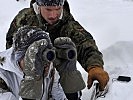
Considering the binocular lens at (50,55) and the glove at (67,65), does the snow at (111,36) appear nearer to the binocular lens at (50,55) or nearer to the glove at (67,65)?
the glove at (67,65)

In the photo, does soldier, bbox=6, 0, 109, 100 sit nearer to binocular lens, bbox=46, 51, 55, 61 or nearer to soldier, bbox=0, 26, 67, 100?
soldier, bbox=0, 26, 67, 100

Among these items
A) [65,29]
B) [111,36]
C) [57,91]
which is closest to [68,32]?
[65,29]

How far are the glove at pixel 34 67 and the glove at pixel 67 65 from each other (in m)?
A: 0.29

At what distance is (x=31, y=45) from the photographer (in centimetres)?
215

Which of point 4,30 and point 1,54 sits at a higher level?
point 1,54

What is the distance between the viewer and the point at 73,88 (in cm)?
252

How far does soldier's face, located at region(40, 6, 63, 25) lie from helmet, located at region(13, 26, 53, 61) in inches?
23.8

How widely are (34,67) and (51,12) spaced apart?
0.84m

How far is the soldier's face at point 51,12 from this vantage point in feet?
9.41

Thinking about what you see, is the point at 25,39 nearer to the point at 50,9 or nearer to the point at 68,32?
the point at 50,9

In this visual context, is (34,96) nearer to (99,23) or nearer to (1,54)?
(1,54)

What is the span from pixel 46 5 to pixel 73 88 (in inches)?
27.5

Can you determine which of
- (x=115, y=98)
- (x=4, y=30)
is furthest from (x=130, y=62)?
(x=4, y=30)

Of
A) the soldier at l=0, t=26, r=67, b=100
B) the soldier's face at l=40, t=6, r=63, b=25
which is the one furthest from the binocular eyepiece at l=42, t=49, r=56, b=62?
the soldier's face at l=40, t=6, r=63, b=25
